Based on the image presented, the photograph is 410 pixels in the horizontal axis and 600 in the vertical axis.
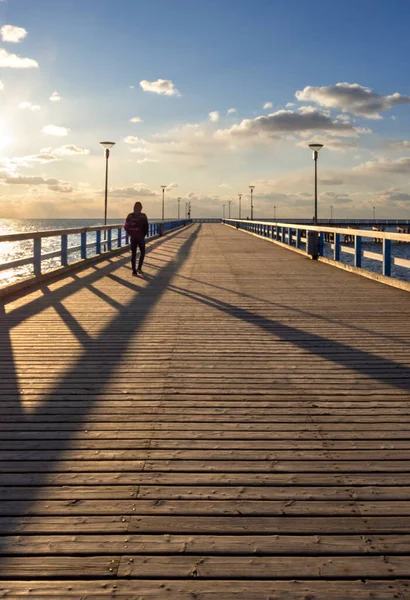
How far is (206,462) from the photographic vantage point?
3381mm

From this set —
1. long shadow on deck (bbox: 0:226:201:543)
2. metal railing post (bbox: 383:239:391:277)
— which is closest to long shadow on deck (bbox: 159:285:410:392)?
long shadow on deck (bbox: 0:226:201:543)

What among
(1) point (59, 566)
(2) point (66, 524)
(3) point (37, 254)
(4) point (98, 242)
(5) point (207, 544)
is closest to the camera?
(1) point (59, 566)

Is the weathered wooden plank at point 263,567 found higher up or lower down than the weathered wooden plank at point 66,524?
lower down

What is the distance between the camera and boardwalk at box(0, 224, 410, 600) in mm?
2377

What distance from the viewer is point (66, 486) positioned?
307 cm

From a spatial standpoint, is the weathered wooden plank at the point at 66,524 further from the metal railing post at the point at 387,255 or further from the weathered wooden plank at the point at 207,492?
the metal railing post at the point at 387,255

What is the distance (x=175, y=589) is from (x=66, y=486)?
1.03 metres

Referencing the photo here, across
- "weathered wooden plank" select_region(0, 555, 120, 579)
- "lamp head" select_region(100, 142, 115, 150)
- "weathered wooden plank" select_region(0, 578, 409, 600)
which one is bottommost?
"weathered wooden plank" select_region(0, 578, 409, 600)

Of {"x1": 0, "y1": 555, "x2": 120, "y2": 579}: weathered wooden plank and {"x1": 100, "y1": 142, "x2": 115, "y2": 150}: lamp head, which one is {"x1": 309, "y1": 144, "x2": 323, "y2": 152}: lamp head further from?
{"x1": 0, "y1": 555, "x2": 120, "y2": 579}: weathered wooden plank

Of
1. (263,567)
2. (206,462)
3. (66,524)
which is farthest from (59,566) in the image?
(206,462)

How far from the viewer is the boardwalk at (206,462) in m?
2.38

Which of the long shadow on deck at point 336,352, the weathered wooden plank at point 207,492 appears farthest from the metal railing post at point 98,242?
the weathered wooden plank at point 207,492

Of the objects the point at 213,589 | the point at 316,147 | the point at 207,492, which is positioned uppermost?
the point at 316,147

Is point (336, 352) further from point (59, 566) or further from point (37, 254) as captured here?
point (37, 254)
